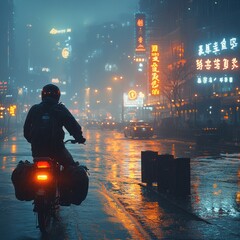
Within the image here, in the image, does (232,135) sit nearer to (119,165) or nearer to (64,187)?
(119,165)

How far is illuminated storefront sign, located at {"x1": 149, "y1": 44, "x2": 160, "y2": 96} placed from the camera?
232 feet

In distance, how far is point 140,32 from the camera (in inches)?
3130

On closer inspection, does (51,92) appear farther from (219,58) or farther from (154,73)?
(154,73)

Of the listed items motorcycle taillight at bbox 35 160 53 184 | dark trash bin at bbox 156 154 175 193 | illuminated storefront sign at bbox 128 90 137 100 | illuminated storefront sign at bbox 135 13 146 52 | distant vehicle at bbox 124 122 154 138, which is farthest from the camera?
illuminated storefront sign at bbox 128 90 137 100

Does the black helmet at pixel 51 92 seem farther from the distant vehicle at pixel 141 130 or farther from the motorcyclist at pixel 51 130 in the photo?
the distant vehicle at pixel 141 130

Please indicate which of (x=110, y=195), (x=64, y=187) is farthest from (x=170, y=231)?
(x=110, y=195)

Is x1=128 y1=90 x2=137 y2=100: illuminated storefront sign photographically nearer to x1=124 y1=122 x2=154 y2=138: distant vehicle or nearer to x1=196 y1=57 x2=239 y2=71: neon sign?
x1=124 y1=122 x2=154 y2=138: distant vehicle

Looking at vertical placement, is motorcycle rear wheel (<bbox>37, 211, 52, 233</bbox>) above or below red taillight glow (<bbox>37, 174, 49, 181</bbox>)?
below

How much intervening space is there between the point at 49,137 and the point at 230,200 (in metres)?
5.51

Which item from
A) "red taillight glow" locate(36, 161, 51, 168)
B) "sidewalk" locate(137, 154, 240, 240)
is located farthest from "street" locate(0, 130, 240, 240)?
"red taillight glow" locate(36, 161, 51, 168)

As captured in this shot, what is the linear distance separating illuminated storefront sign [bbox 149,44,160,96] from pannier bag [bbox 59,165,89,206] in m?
62.8

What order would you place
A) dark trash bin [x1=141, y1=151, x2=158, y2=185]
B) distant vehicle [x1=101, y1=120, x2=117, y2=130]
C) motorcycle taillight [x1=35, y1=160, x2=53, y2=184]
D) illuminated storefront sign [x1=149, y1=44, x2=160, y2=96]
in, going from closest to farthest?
motorcycle taillight [x1=35, y1=160, x2=53, y2=184] → dark trash bin [x1=141, y1=151, x2=158, y2=185] → illuminated storefront sign [x1=149, y1=44, x2=160, y2=96] → distant vehicle [x1=101, y1=120, x2=117, y2=130]

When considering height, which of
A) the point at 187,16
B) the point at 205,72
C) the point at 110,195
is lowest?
the point at 110,195

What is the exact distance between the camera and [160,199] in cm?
1218
